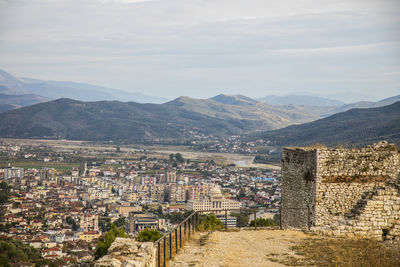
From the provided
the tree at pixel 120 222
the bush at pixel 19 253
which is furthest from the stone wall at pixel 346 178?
the tree at pixel 120 222

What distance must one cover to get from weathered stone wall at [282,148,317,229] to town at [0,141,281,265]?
1517cm

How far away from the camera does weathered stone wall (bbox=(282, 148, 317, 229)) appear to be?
46.2 feet

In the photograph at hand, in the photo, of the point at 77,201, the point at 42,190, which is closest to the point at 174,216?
the point at 77,201

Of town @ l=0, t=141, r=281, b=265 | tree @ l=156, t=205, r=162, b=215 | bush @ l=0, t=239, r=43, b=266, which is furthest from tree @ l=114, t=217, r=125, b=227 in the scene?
bush @ l=0, t=239, r=43, b=266

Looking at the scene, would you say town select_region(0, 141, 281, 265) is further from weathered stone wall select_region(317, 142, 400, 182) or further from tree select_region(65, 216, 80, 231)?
weathered stone wall select_region(317, 142, 400, 182)

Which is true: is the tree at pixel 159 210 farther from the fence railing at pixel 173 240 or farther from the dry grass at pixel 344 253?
the dry grass at pixel 344 253

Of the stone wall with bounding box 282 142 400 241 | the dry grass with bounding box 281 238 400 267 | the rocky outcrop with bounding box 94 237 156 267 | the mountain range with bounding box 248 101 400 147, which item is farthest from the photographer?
the mountain range with bounding box 248 101 400 147

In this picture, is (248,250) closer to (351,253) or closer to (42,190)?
(351,253)

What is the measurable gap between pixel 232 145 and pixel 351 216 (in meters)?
152

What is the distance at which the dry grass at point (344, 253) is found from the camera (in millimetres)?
9477

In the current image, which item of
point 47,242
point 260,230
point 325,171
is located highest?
point 325,171

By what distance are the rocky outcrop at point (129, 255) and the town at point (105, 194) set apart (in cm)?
2041

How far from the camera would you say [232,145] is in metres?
165

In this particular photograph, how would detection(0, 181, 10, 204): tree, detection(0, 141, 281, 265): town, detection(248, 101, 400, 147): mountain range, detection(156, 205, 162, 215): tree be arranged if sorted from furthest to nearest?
detection(248, 101, 400, 147): mountain range, detection(0, 181, 10, 204): tree, detection(156, 205, 162, 215): tree, detection(0, 141, 281, 265): town
